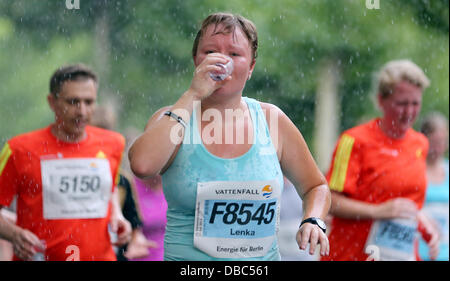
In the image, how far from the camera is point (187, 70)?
12.0m

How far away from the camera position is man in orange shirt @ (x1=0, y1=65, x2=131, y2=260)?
15.0 ft

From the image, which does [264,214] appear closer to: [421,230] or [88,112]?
[88,112]

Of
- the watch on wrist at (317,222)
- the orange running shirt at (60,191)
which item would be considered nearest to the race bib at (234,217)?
the watch on wrist at (317,222)

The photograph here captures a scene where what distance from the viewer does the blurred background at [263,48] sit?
11367mm

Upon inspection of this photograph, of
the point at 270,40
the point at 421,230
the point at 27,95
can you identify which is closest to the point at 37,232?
the point at 421,230

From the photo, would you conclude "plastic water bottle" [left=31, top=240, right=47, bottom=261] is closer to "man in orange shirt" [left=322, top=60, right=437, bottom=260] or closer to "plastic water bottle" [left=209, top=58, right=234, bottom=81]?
"man in orange shirt" [left=322, top=60, right=437, bottom=260]

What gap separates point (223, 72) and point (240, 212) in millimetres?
565

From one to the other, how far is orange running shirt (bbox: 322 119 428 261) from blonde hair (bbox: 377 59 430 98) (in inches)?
13.2

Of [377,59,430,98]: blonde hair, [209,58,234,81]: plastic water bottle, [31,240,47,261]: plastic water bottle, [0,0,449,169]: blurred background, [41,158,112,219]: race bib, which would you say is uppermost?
[0,0,449,169]: blurred background

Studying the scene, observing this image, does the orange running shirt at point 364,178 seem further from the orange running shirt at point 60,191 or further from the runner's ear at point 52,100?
the runner's ear at point 52,100

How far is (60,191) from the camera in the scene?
4652 mm

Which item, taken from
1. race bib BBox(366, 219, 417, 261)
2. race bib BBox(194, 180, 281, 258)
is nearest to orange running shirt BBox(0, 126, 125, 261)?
race bib BBox(366, 219, 417, 261)

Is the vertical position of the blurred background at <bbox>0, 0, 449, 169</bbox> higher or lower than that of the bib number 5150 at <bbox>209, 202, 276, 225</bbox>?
higher

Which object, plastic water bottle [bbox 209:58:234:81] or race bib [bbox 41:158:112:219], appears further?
race bib [bbox 41:158:112:219]
